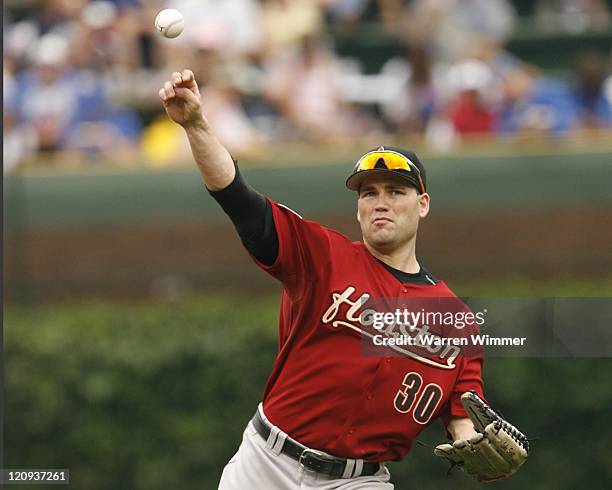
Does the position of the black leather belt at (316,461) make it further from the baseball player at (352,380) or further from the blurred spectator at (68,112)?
the blurred spectator at (68,112)

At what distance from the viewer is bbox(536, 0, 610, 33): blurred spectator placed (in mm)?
11492

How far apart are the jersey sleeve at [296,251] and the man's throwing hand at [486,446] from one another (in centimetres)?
78

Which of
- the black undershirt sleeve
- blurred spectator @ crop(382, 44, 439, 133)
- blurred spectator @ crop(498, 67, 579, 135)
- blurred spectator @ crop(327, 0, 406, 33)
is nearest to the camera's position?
the black undershirt sleeve

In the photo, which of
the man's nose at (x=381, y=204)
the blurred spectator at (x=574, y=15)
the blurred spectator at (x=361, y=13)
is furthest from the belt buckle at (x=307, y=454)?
the blurred spectator at (x=574, y=15)

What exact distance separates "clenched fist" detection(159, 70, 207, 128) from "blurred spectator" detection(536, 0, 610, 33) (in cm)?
757

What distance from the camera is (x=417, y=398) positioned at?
4.99 metres

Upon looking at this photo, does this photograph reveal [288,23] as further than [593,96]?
Yes

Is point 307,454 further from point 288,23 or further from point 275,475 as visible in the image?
point 288,23

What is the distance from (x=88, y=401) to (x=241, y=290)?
193 centimetres

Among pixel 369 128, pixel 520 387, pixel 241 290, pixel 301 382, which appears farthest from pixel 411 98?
pixel 301 382

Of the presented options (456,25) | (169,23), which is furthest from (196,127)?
(456,25)

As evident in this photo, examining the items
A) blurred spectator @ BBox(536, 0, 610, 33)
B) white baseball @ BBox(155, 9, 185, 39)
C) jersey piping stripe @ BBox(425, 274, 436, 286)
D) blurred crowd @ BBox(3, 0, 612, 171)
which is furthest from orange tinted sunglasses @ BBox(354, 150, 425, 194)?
blurred spectator @ BBox(536, 0, 610, 33)

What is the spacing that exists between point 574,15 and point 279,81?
3115 millimetres

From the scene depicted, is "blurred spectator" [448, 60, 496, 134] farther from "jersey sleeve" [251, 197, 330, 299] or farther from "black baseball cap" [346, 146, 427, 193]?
"jersey sleeve" [251, 197, 330, 299]
